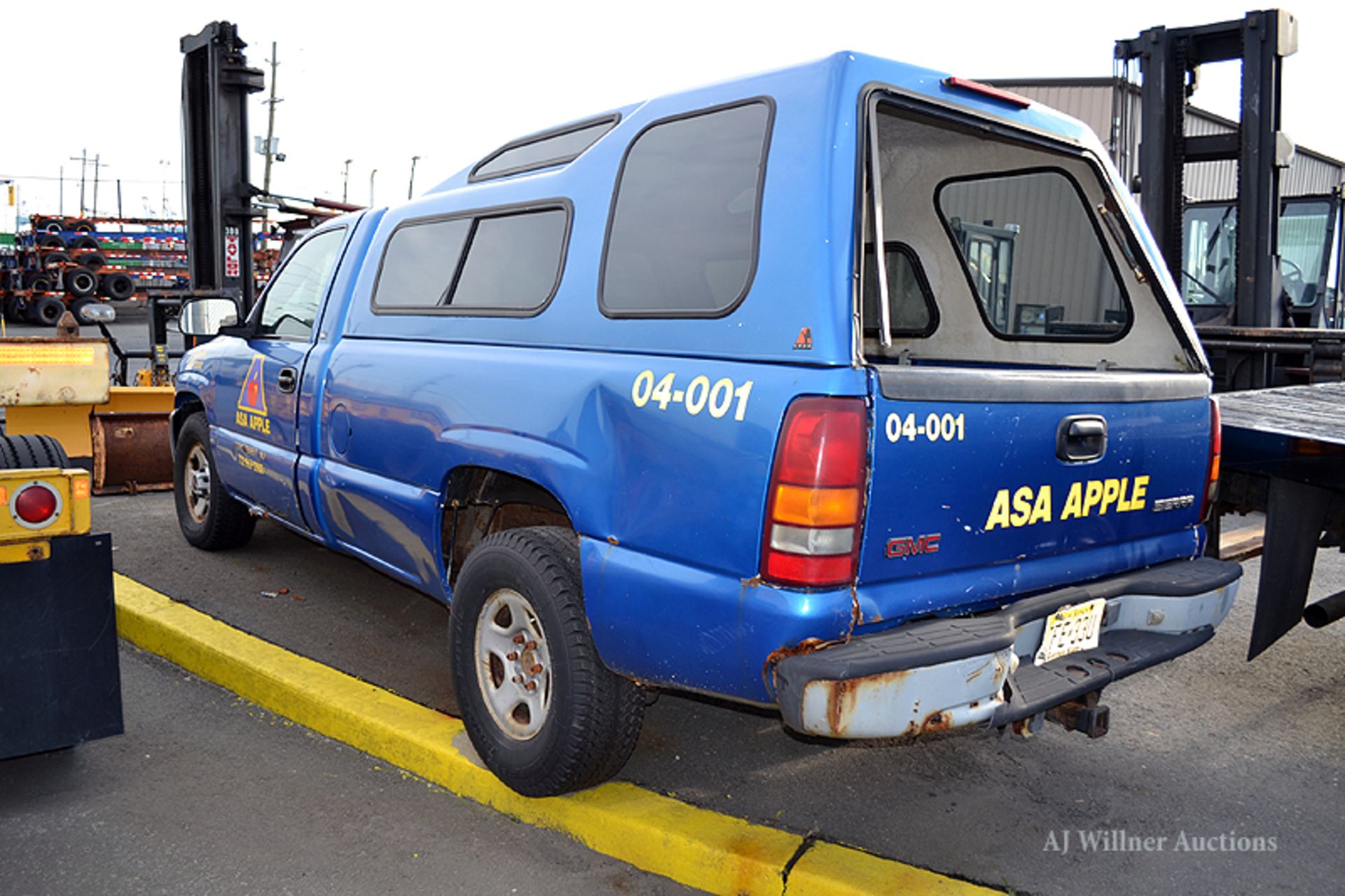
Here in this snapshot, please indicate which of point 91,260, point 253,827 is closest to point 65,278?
point 91,260

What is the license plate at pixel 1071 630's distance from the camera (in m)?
2.95

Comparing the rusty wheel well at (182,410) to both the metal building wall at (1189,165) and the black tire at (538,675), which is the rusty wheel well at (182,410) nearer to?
the black tire at (538,675)

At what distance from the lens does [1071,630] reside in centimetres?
302

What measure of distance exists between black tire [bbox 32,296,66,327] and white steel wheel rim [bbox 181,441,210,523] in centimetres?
2648

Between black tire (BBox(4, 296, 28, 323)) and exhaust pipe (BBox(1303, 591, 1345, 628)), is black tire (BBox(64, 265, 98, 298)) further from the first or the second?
exhaust pipe (BBox(1303, 591, 1345, 628))

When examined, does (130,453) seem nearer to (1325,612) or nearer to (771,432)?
(771,432)

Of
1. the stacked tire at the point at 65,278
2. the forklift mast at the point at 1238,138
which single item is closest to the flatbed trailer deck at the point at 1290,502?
the forklift mast at the point at 1238,138

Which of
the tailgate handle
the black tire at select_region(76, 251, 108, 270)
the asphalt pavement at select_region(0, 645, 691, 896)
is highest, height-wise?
the black tire at select_region(76, 251, 108, 270)

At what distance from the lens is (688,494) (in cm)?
269

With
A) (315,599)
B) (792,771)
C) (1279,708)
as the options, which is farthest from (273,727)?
(1279,708)

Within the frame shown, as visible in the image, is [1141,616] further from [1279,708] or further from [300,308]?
[300,308]

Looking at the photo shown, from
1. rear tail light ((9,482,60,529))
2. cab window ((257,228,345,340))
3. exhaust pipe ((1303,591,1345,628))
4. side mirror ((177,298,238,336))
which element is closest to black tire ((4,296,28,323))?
side mirror ((177,298,238,336))

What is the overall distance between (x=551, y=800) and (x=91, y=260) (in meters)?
33.2

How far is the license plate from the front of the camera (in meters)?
2.95
